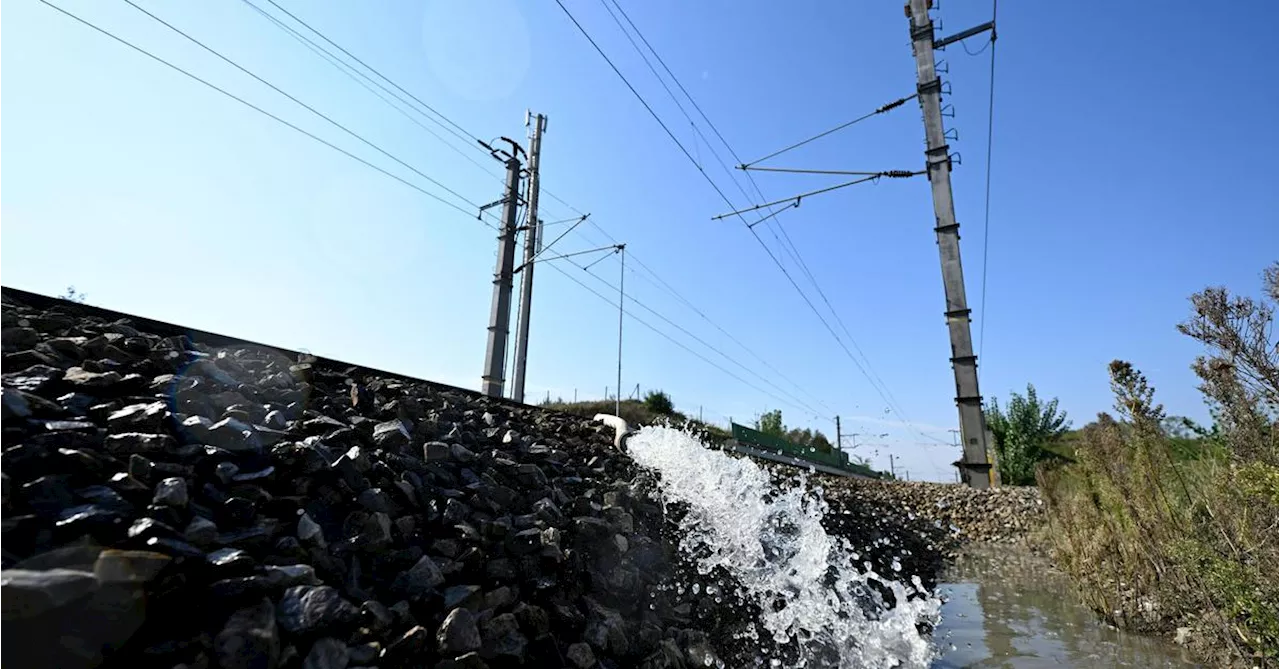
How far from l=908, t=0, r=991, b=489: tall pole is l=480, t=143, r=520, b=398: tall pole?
572 inches

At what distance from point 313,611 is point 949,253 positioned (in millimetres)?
21502

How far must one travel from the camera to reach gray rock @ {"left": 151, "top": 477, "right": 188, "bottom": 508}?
2750mm

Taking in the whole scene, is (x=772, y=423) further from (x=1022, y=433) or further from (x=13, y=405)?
(x=13, y=405)

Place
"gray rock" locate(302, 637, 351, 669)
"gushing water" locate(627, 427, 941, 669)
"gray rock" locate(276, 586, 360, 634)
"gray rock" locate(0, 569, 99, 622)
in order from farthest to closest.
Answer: "gushing water" locate(627, 427, 941, 669) < "gray rock" locate(276, 586, 360, 634) < "gray rock" locate(302, 637, 351, 669) < "gray rock" locate(0, 569, 99, 622)

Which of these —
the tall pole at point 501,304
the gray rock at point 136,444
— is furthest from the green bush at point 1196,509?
the tall pole at point 501,304

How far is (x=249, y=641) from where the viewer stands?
7.69ft

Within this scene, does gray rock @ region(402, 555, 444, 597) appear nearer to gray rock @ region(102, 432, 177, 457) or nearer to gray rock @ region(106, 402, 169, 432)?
gray rock @ region(102, 432, 177, 457)

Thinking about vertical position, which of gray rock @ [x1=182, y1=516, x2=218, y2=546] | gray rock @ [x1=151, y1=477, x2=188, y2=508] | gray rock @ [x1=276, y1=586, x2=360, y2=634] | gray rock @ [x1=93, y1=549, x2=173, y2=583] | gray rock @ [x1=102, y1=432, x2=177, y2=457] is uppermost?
gray rock @ [x1=102, y1=432, x2=177, y2=457]

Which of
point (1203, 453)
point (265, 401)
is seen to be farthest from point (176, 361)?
point (1203, 453)

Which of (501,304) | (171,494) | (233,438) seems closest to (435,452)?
(233,438)

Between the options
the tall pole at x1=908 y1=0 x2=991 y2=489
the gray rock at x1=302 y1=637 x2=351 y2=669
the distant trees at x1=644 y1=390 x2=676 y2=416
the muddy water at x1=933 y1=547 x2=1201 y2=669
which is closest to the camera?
the gray rock at x1=302 y1=637 x2=351 y2=669

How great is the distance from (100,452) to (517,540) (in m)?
2.29

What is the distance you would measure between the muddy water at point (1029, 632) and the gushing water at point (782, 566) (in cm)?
36

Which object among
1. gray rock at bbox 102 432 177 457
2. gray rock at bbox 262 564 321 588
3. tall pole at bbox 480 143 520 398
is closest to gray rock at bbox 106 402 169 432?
gray rock at bbox 102 432 177 457
